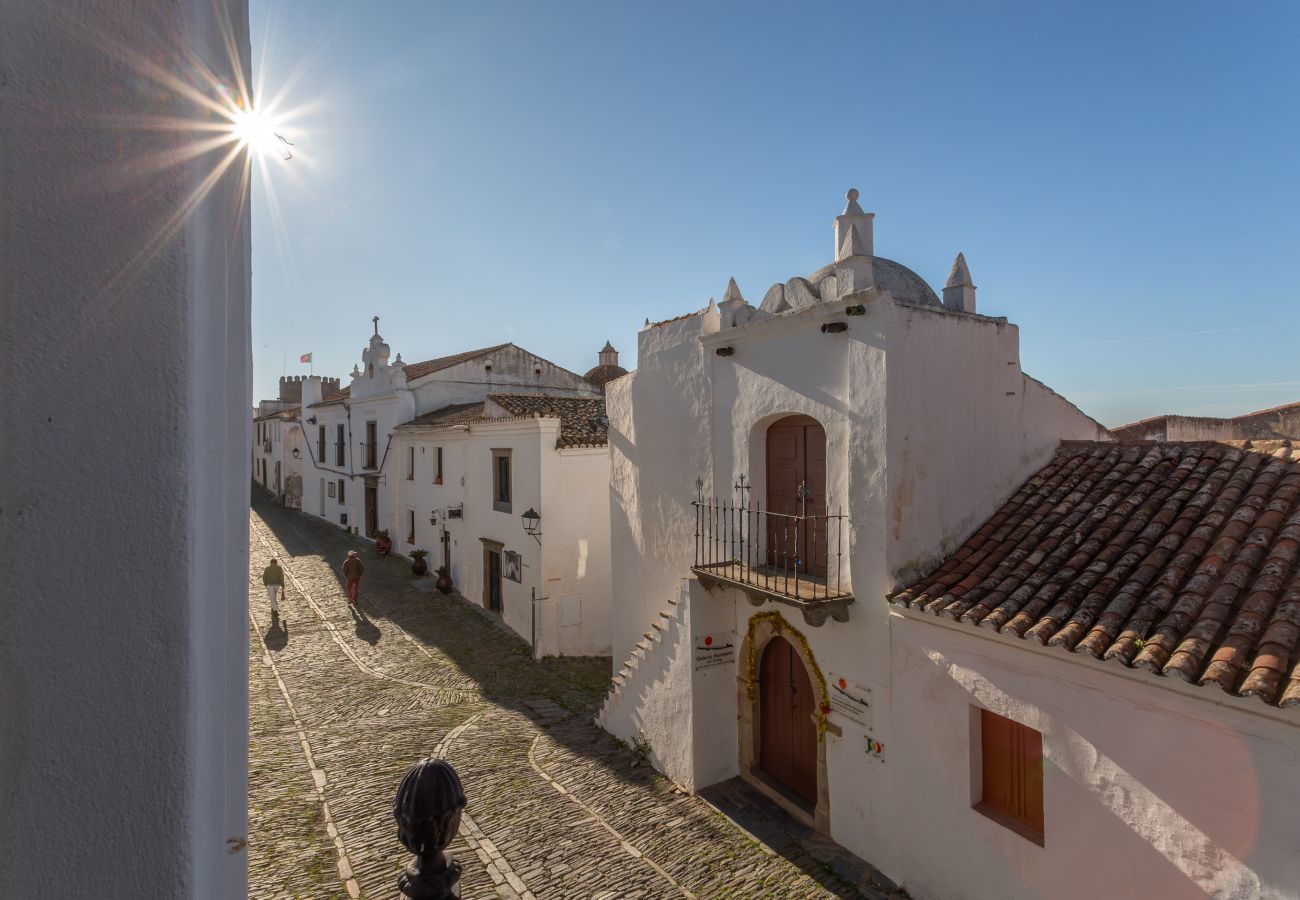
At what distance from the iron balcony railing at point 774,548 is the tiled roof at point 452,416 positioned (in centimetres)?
915

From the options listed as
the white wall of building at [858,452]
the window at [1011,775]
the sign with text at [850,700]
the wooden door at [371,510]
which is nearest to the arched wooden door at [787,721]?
the white wall of building at [858,452]

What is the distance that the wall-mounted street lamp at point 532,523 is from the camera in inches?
534

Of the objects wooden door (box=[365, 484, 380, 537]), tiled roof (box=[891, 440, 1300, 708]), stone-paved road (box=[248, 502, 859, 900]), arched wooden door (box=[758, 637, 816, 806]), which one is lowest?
stone-paved road (box=[248, 502, 859, 900])

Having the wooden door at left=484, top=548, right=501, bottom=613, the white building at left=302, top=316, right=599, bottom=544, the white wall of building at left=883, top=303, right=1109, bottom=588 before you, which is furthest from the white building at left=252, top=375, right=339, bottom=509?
the white wall of building at left=883, top=303, right=1109, bottom=588

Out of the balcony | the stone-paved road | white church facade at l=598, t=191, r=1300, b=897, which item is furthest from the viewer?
the balcony

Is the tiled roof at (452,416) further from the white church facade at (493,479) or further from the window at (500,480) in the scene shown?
the window at (500,480)

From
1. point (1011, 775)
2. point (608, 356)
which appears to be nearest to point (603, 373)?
point (608, 356)

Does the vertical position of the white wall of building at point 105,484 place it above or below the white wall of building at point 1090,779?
above

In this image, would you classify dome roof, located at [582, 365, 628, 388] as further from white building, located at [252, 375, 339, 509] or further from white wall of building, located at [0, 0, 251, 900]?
white wall of building, located at [0, 0, 251, 900]

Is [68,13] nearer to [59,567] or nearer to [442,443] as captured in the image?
[59,567]

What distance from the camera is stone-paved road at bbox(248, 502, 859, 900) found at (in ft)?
22.5

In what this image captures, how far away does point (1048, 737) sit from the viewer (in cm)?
552

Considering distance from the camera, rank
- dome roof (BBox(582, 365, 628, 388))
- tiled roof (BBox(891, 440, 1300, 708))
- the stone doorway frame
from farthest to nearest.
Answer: dome roof (BBox(582, 365, 628, 388))
the stone doorway frame
tiled roof (BBox(891, 440, 1300, 708))

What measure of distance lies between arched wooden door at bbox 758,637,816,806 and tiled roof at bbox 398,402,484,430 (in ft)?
34.8
